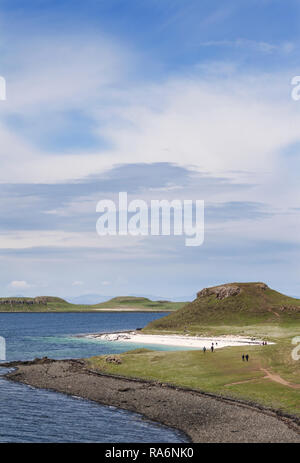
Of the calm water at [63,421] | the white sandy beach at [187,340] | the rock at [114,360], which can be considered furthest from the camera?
the white sandy beach at [187,340]

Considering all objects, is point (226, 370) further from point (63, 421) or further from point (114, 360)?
point (63, 421)

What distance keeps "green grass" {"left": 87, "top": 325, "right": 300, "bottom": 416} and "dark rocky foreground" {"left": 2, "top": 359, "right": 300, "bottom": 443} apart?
3.29 m

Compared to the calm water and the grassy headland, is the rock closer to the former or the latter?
the grassy headland

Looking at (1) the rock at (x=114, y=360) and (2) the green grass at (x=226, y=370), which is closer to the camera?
(2) the green grass at (x=226, y=370)

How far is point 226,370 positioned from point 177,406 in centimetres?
2193

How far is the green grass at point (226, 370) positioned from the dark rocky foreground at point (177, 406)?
130 inches

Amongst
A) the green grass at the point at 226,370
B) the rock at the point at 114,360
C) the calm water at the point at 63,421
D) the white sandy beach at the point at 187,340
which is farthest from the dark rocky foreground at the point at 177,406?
the white sandy beach at the point at 187,340

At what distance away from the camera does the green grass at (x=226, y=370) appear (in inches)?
2622

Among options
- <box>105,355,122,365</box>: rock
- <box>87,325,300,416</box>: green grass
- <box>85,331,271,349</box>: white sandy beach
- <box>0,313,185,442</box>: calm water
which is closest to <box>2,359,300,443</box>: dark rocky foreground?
<box>0,313,185,442</box>: calm water

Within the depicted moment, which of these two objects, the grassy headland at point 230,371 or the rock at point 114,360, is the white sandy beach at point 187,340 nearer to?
the grassy headland at point 230,371

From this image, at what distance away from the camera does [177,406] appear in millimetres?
64188

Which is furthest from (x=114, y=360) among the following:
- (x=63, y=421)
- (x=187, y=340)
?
(x=187, y=340)

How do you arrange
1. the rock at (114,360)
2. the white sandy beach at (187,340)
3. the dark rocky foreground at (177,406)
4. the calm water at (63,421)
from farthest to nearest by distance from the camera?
the white sandy beach at (187,340), the rock at (114,360), the calm water at (63,421), the dark rocky foreground at (177,406)
